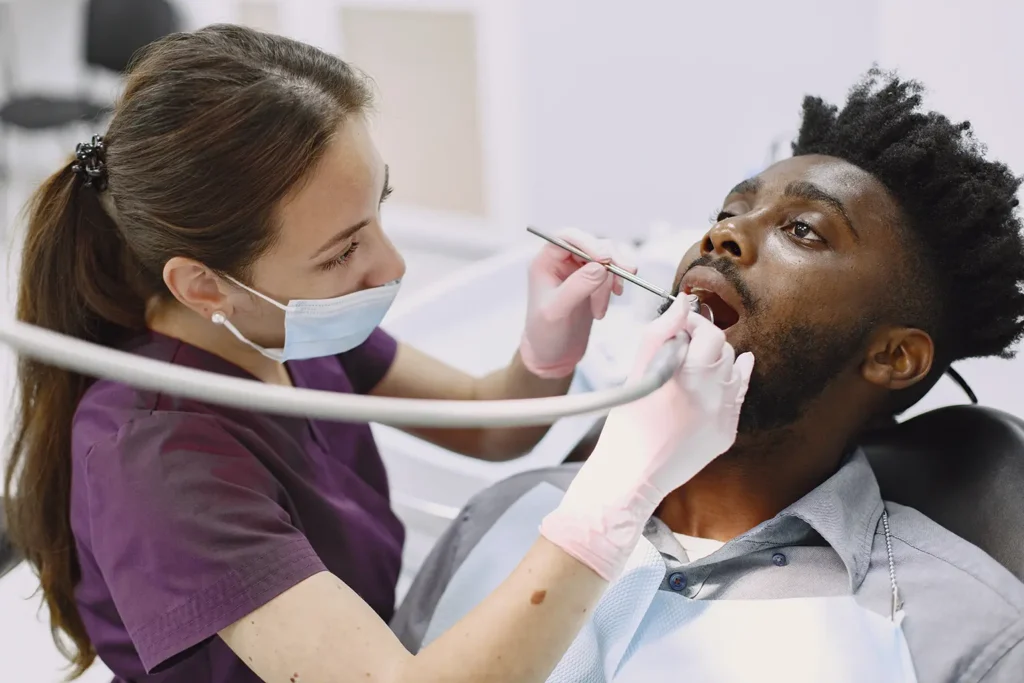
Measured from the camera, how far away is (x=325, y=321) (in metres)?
1.15

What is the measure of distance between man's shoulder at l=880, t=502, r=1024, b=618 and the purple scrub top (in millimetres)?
603

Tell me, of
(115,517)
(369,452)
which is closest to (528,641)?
(115,517)

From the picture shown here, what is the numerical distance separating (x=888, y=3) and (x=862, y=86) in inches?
20.2

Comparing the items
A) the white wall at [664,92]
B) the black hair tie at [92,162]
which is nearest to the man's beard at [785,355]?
the black hair tie at [92,162]

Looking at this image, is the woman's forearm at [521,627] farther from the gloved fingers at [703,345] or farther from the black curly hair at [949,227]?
the black curly hair at [949,227]

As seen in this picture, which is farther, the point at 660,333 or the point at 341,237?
the point at 341,237

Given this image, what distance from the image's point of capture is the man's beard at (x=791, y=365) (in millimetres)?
1113

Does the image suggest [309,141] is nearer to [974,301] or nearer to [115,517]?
[115,517]

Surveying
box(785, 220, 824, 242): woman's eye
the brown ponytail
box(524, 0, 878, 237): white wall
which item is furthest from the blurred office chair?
box(785, 220, 824, 242): woman's eye

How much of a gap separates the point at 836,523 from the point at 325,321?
59 cm

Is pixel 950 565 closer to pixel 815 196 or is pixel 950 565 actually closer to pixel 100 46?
pixel 815 196

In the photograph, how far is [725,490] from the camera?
1.20 m

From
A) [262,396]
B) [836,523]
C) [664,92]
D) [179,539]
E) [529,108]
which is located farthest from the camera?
[529,108]

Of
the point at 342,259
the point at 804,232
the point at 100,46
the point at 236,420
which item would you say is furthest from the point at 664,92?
the point at 100,46
